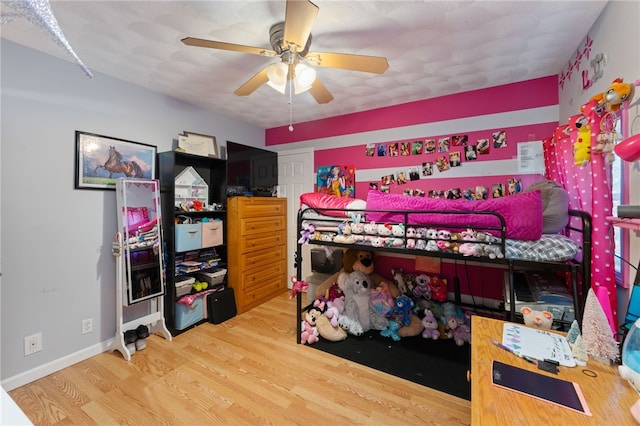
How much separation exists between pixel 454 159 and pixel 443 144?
0.19m

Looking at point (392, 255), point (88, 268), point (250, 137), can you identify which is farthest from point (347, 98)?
point (88, 268)

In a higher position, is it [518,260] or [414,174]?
[414,174]

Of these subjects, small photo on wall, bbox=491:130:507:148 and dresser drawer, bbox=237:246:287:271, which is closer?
small photo on wall, bbox=491:130:507:148

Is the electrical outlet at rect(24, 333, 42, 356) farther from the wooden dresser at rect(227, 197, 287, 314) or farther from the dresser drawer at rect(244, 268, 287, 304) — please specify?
the dresser drawer at rect(244, 268, 287, 304)

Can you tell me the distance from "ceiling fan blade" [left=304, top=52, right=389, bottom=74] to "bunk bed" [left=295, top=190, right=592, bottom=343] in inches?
35.5

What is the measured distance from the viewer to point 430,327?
8.02ft

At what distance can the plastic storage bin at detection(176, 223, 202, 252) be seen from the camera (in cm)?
258

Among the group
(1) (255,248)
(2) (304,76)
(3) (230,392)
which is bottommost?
(3) (230,392)

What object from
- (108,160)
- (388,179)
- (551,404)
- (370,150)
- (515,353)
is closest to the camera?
(551,404)

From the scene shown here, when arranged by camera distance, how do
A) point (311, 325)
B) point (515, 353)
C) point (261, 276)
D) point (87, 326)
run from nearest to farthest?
point (515, 353) → point (87, 326) → point (311, 325) → point (261, 276)

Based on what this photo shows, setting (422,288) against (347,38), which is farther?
(422,288)

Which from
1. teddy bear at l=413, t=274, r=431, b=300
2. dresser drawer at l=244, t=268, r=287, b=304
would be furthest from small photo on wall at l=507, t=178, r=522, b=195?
dresser drawer at l=244, t=268, r=287, b=304

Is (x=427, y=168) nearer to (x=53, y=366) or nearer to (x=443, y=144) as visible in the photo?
(x=443, y=144)

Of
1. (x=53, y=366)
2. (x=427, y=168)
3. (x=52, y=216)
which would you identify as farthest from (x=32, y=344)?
(x=427, y=168)
